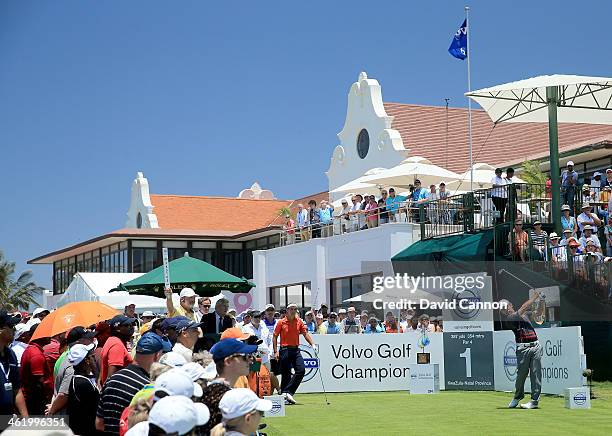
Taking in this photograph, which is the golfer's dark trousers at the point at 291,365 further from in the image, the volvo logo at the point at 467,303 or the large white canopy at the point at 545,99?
the large white canopy at the point at 545,99

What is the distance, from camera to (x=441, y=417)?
15.9 m

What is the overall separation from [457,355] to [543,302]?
7.39 ft

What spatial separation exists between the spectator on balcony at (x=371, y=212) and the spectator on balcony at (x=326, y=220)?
2564 millimetres

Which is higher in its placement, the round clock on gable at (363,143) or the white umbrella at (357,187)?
the round clock on gable at (363,143)

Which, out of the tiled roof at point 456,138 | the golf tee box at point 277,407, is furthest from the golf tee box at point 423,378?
the tiled roof at point 456,138

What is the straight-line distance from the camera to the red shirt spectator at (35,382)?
10805 millimetres

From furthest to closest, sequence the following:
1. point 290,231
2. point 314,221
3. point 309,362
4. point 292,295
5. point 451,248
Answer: point 292,295 < point 290,231 < point 314,221 < point 451,248 < point 309,362

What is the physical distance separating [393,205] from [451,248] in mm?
5015

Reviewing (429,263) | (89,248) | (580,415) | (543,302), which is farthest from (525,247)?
(89,248)

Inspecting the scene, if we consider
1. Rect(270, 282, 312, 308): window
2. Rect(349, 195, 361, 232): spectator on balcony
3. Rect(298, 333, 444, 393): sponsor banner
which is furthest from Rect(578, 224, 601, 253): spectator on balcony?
Rect(270, 282, 312, 308): window

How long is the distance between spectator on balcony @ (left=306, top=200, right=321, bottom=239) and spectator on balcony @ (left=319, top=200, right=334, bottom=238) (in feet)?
0.75

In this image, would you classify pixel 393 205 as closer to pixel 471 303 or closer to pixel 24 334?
pixel 471 303

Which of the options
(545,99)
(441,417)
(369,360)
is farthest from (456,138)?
(441,417)

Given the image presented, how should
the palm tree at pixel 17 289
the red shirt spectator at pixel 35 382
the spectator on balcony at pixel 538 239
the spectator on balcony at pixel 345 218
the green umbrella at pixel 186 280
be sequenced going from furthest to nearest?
the palm tree at pixel 17 289 → the spectator on balcony at pixel 345 218 → the spectator on balcony at pixel 538 239 → the green umbrella at pixel 186 280 → the red shirt spectator at pixel 35 382
